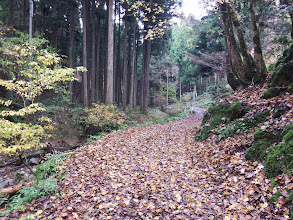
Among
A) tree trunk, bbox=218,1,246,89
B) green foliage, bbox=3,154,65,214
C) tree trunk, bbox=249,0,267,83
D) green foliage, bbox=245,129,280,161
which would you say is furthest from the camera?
tree trunk, bbox=218,1,246,89

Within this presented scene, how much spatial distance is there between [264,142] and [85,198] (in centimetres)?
399

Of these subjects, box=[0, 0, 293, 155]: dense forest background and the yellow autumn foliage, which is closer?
box=[0, 0, 293, 155]: dense forest background

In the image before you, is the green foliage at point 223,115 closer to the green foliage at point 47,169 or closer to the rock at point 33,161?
the green foliage at point 47,169

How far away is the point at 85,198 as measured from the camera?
11.9ft

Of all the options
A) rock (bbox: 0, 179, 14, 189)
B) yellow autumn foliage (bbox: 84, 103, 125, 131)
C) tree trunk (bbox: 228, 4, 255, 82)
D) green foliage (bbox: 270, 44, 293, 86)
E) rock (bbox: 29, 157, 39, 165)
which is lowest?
rock (bbox: 0, 179, 14, 189)

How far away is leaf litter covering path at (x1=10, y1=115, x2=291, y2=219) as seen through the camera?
10.1 feet

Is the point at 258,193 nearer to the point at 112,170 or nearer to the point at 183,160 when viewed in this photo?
the point at 183,160

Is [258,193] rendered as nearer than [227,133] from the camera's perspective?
Yes

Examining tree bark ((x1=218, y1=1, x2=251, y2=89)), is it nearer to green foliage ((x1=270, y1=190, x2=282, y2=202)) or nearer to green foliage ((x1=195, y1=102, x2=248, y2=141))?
green foliage ((x1=195, y1=102, x2=248, y2=141))

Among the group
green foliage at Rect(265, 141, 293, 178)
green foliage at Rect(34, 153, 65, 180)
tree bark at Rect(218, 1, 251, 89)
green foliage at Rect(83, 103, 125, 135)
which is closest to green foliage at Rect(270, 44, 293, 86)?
tree bark at Rect(218, 1, 251, 89)

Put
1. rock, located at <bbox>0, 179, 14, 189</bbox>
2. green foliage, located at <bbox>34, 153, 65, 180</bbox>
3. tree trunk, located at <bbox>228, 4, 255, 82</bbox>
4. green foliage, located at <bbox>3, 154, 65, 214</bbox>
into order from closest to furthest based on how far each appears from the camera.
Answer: green foliage, located at <bbox>3, 154, 65, 214</bbox>
green foliage, located at <bbox>34, 153, 65, 180</bbox>
rock, located at <bbox>0, 179, 14, 189</bbox>
tree trunk, located at <bbox>228, 4, 255, 82</bbox>

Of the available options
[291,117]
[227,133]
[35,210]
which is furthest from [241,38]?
[35,210]

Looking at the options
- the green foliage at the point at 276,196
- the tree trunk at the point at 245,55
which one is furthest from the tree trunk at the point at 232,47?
the green foliage at the point at 276,196

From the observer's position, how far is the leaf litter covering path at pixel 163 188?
10.1ft
